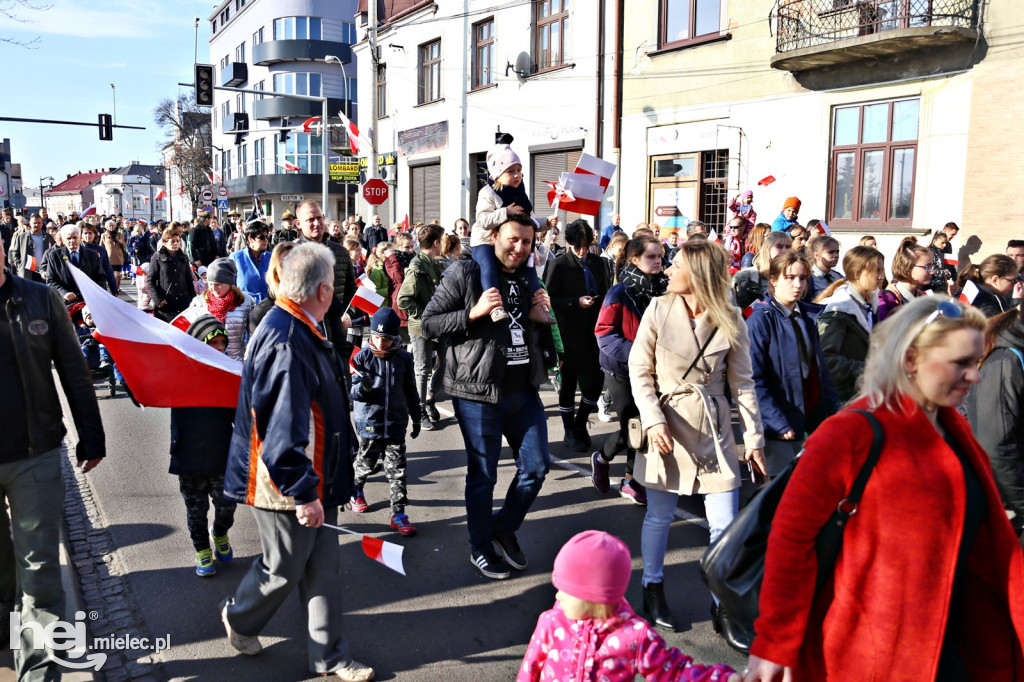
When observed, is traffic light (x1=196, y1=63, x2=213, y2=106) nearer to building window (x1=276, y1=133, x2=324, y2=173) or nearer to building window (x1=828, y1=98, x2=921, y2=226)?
building window (x1=828, y1=98, x2=921, y2=226)

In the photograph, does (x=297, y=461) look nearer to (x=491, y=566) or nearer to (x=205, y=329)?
(x=491, y=566)

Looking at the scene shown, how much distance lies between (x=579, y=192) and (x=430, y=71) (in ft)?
60.2

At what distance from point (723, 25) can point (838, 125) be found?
340 centimetres

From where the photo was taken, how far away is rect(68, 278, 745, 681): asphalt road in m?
3.92

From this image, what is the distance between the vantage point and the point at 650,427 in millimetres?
4000

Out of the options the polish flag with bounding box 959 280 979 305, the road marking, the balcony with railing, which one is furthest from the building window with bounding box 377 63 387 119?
the polish flag with bounding box 959 280 979 305

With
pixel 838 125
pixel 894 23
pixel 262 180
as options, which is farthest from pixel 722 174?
pixel 262 180

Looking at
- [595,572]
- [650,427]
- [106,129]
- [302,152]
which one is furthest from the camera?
[302,152]

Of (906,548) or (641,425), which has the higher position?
(906,548)

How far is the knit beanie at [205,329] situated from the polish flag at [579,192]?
605cm

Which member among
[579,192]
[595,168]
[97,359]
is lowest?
[97,359]

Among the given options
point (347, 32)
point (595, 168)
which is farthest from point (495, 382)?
point (347, 32)

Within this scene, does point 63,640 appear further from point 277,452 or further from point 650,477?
point 650,477

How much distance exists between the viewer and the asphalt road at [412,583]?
392cm
